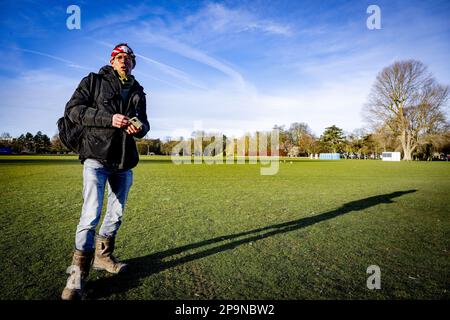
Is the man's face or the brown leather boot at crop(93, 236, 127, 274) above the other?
the man's face

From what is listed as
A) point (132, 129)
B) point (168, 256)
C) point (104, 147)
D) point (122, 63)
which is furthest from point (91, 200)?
point (122, 63)

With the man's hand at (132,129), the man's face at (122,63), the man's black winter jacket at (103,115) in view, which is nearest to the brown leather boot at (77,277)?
the man's black winter jacket at (103,115)

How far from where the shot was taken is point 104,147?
8.99 feet

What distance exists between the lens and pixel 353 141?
110 meters

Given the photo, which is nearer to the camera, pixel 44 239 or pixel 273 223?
pixel 44 239

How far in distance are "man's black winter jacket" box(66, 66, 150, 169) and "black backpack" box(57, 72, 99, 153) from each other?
1 centimetres

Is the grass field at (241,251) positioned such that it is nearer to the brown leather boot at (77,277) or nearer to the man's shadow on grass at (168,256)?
the man's shadow on grass at (168,256)

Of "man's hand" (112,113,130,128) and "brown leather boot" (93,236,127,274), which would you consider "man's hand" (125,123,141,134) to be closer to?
"man's hand" (112,113,130,128)

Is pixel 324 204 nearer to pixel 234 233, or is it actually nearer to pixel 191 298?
pixel 234 233

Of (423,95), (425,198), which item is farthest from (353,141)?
(425,198)

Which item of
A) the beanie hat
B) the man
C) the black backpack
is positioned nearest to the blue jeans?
the man

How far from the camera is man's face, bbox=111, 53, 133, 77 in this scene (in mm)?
2980
